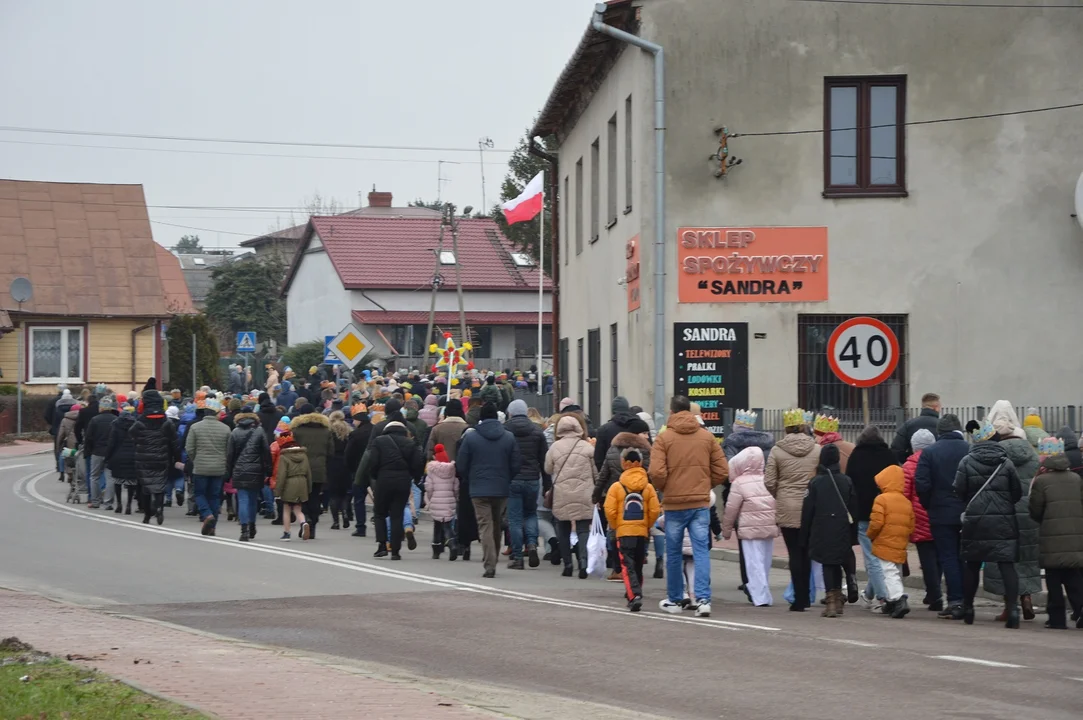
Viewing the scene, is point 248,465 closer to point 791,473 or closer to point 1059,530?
point 791,473

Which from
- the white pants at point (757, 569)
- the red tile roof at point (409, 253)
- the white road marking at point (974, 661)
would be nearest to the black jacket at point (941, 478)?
the white pants at point (757, 569)

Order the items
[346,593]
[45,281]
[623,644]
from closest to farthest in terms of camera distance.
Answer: [623,644] < [346,593] < [45,281]

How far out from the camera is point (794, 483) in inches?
559

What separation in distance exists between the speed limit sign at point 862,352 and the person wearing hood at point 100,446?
38.5 ft

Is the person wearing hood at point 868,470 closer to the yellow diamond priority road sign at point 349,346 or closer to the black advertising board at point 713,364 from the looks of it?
the black advertising board at point 713,364

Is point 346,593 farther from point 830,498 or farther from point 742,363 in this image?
point 742,363

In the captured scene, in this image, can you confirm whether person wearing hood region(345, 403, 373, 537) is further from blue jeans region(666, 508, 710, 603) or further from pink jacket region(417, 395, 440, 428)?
blue jeans region(666, 508, 710, 603)

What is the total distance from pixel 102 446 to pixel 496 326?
51.0m

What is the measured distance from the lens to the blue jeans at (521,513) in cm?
1728

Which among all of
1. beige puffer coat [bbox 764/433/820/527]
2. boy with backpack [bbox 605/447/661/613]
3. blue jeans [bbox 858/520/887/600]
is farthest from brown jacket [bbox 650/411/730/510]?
blue jeans [bbox 858/520/887/600]

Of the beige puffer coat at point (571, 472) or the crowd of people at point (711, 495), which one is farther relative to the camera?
the beige puffer coat at point (571, 472)

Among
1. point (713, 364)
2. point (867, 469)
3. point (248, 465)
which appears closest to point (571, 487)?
point (867, 469)

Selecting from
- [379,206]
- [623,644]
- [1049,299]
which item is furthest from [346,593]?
[379,206]

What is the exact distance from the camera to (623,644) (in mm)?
11492
